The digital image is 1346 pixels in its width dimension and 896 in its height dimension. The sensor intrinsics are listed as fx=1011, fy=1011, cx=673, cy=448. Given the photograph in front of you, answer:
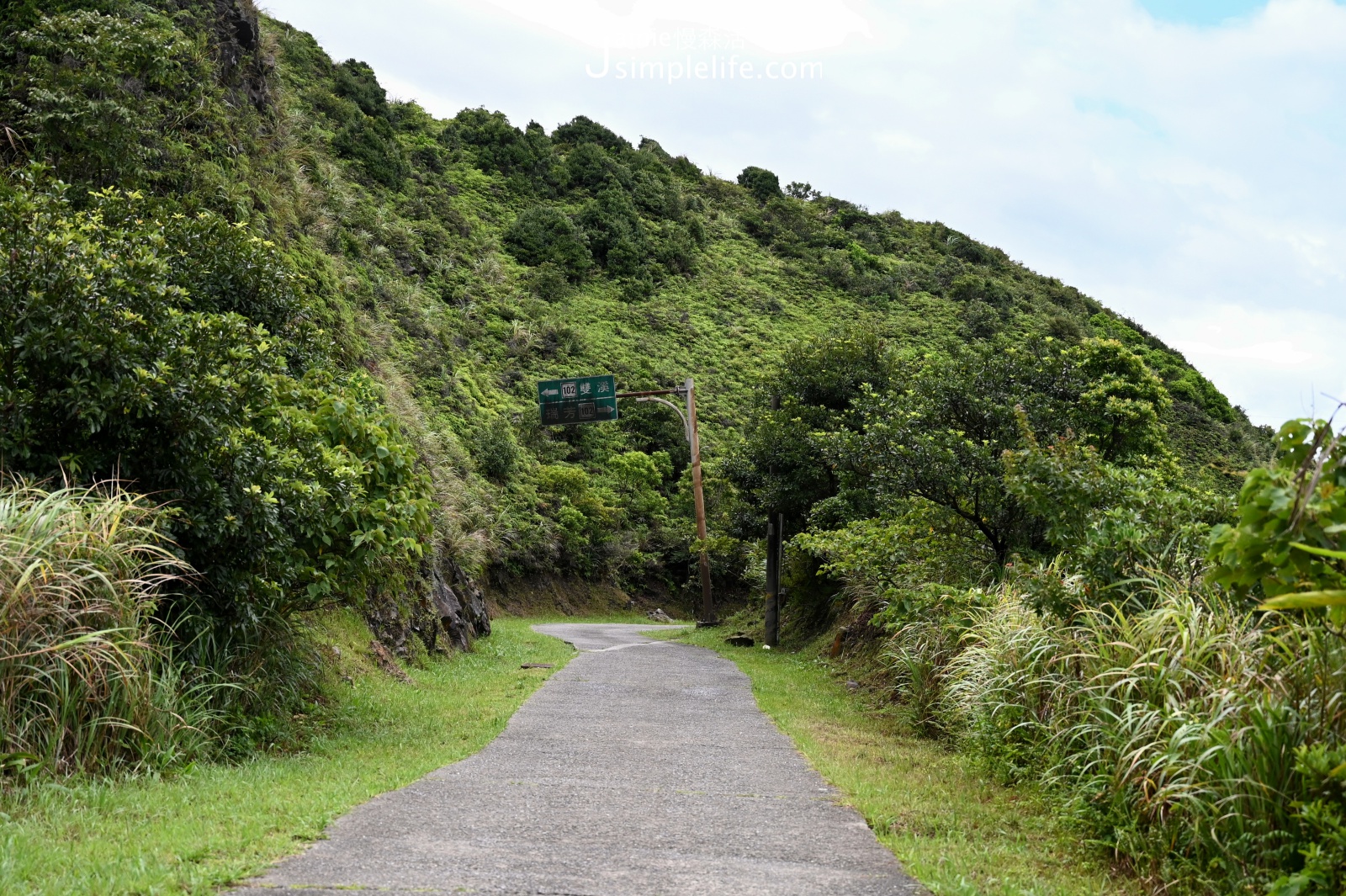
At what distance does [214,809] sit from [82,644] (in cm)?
154

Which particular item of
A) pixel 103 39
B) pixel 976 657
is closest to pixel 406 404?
pixel 103 39

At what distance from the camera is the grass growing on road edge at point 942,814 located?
16.6 feet

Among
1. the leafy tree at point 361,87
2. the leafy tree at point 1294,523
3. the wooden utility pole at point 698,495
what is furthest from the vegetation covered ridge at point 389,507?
the leafy tree at point 361,87

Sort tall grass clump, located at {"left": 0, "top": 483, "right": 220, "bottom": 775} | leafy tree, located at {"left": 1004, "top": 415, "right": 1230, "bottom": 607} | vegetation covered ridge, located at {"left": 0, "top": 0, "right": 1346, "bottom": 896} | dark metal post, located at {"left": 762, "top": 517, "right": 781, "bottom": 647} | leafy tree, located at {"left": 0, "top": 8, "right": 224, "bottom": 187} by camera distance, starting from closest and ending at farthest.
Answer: vegetation covered ridge, located at {"left": 0, "top": 0, "right": 1346, "bottom": 896} < tall grass clump, located at {"left": 0, "top": 483, "right": 220, "bottom": 775} < leafy tree, located at {"left": 1004, "top": 415, "right": 1230, "bottom": 607} < leafy tree, located at {"left": 0, "top": 8, "right": 224, "bottom": 187} < dark metal post, located at {"left": 762, "top": 517, "right": 781, "bottom": 647}

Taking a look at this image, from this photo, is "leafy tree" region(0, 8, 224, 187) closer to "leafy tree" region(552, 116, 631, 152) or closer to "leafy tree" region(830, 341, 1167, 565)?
"leafy tree" region(830, 341, 1167, 565)

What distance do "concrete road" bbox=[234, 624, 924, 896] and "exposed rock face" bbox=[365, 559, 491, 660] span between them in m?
4.90

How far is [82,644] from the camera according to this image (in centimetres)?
622

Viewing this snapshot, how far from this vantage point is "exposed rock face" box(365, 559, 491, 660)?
46.5 feet

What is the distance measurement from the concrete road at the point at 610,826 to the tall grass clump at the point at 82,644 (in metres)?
1.76

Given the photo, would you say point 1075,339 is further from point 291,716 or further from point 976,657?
point 291,716

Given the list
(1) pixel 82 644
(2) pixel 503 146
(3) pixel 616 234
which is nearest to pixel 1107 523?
(1) pixel 82 644

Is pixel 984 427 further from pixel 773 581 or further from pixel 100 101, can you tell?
pixel 100 101

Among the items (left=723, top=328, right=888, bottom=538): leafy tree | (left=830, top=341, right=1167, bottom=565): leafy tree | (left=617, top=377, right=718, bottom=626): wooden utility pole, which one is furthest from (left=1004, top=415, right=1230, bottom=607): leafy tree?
(left=617, top=377, right=718, bottom=626): wooden utility pole

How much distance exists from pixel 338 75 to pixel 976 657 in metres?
51.4
